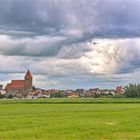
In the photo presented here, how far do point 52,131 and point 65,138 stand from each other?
3621 millimetres

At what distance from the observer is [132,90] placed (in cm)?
19500

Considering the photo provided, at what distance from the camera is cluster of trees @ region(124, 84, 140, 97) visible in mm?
193000

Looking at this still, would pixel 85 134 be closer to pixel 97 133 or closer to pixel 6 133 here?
pixel 97 133

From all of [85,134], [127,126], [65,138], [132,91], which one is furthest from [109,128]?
[132,91]

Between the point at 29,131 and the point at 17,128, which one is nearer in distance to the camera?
the point at 29,131

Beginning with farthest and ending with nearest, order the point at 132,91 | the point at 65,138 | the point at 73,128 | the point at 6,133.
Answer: the point at 132,91, the point at 73,128, the point at 6,133, the point at 65,138

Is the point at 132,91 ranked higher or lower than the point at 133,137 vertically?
higher

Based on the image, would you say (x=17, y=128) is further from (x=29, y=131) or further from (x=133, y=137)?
(x=133, y=137)

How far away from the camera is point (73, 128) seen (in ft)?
106

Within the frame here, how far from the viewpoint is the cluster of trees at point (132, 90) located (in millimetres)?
193000

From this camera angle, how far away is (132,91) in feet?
637

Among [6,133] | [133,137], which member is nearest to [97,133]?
[133,137]

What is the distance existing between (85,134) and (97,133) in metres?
1.44

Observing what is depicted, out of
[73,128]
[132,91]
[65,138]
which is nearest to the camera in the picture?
[65,138]
